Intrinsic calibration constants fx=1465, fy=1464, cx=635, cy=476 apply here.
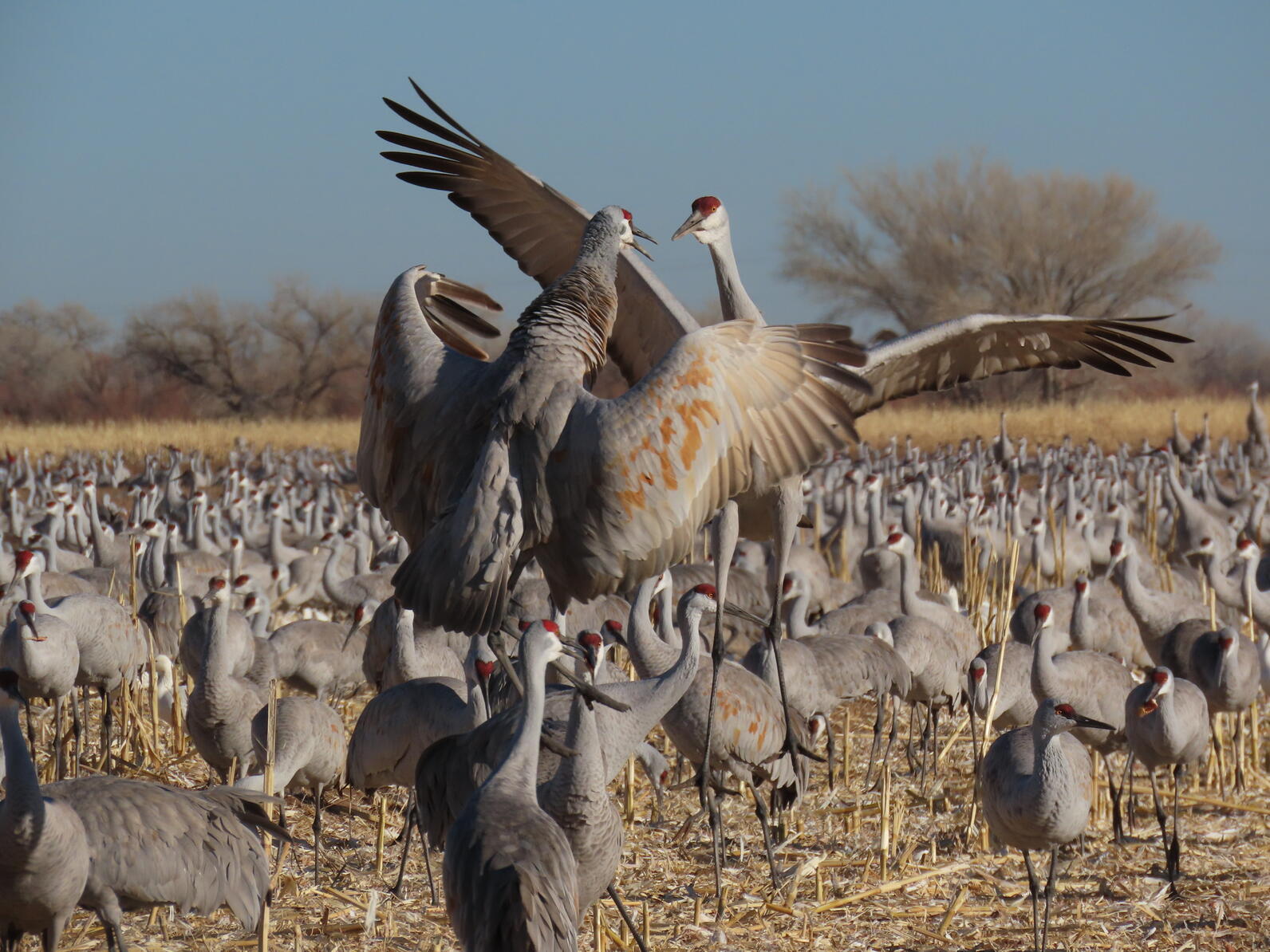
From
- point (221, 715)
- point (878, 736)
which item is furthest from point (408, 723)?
point (878, 736)

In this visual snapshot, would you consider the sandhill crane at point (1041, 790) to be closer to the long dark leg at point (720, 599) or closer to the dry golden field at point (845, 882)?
the dry golden field at point (845, 882)

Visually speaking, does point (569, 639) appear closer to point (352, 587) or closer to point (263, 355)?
point (352, 587)

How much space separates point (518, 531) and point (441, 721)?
1.61 meters

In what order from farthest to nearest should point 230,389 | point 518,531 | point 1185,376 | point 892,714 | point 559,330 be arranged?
point 1185,376 → point 230,389 → point 892,714 → point 559,330 → point 518,531

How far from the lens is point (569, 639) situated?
166 inches

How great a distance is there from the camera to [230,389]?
3806 centimetres

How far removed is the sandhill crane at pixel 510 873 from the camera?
311 centimetres

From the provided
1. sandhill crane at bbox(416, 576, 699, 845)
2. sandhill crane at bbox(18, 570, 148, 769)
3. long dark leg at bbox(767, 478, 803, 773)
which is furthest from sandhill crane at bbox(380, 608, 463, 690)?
sandhill crane at bbox(416, 576, 699, 845)

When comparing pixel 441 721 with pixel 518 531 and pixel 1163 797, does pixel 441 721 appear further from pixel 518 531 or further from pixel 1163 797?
pixel 1163 797

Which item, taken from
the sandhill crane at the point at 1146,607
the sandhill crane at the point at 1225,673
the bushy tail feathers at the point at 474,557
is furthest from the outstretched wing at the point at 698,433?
the sandhill crane at the point at 1146,607

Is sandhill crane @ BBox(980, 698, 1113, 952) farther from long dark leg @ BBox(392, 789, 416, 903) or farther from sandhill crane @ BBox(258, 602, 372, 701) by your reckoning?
sandhill crane @ BBox(258, 602, 372, 701)

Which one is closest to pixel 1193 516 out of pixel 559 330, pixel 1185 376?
pixel 559 330

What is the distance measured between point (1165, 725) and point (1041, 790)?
3.48 feet

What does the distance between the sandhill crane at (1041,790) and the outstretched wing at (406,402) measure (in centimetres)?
222
